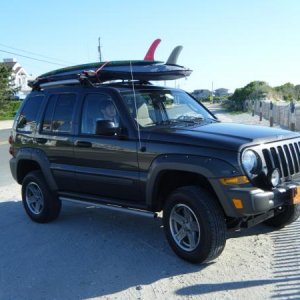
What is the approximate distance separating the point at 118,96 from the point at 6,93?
1859 inches

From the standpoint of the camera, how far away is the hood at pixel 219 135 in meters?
4.57

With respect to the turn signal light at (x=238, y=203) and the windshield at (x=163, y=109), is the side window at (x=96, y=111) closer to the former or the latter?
the windshield at (x=163, y=109)

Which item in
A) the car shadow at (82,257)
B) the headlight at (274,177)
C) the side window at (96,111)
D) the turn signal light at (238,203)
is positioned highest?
the side window at (96,111)

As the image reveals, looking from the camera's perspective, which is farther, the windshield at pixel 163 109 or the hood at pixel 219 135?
the windshield at pixel 163 109

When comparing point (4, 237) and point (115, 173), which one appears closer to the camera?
point (115, 173)

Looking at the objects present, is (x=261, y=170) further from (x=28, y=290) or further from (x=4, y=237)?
(x=4, y=237)

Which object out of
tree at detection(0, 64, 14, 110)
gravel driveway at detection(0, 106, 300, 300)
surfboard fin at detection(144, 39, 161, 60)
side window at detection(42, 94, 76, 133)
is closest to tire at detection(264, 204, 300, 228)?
gravel driveway at detection(0, 106, 300, 300)

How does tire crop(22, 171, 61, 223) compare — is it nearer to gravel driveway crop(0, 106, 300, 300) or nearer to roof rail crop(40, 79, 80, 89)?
gravel driveway crop(0, 106, 300, 300)

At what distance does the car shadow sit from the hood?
52.8 inches

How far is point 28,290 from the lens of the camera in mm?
4504

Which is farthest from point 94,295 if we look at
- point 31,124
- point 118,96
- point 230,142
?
point 31,124

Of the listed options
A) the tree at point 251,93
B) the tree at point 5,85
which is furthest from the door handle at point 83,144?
the tree at point 5,85

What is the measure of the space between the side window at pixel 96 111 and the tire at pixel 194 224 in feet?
4.23

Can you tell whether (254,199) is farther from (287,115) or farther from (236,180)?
(287,115)
